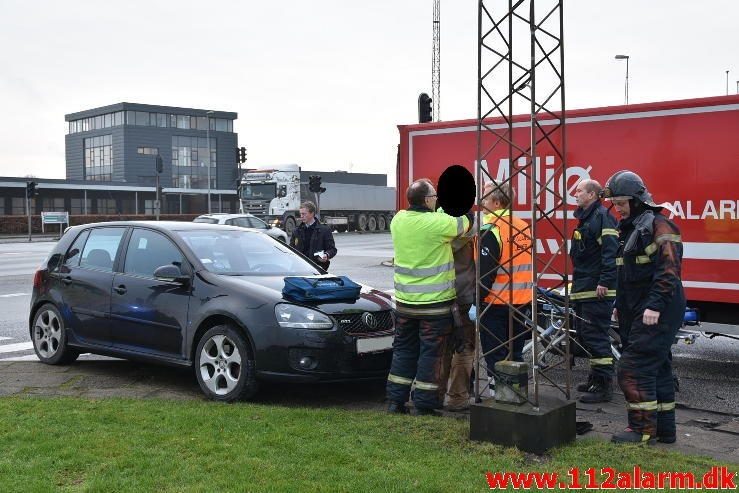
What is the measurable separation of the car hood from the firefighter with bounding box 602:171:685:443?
84.6 inches

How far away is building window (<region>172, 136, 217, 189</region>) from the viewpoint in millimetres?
84688

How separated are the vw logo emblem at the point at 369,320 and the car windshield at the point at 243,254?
43.2 inches

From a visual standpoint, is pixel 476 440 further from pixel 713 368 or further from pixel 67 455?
pixel 713 368

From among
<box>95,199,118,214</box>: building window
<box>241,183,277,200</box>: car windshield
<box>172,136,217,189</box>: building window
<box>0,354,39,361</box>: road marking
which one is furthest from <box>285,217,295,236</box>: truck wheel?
<box>172,136,217,189</box>: building window

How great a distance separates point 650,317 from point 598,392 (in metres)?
1.94

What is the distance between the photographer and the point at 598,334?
7.20 meters

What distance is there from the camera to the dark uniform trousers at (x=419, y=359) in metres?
6.04

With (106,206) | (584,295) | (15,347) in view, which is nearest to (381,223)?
(106,206)

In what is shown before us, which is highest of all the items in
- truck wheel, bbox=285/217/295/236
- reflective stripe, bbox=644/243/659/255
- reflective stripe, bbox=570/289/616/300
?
reflective stripe, bbox=644/243/659/255

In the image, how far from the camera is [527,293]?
20.9 ft

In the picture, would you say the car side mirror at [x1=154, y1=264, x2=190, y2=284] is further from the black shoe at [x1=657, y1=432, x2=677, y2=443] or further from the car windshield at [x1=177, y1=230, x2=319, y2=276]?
the black shoe at [x1=657, y1=432, x2=677, y2=443]

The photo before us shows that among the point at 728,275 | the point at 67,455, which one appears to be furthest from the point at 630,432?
the point at 67,455

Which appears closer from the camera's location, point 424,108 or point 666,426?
point 666,426

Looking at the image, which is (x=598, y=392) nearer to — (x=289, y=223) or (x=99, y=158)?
(x=289, y=223)
